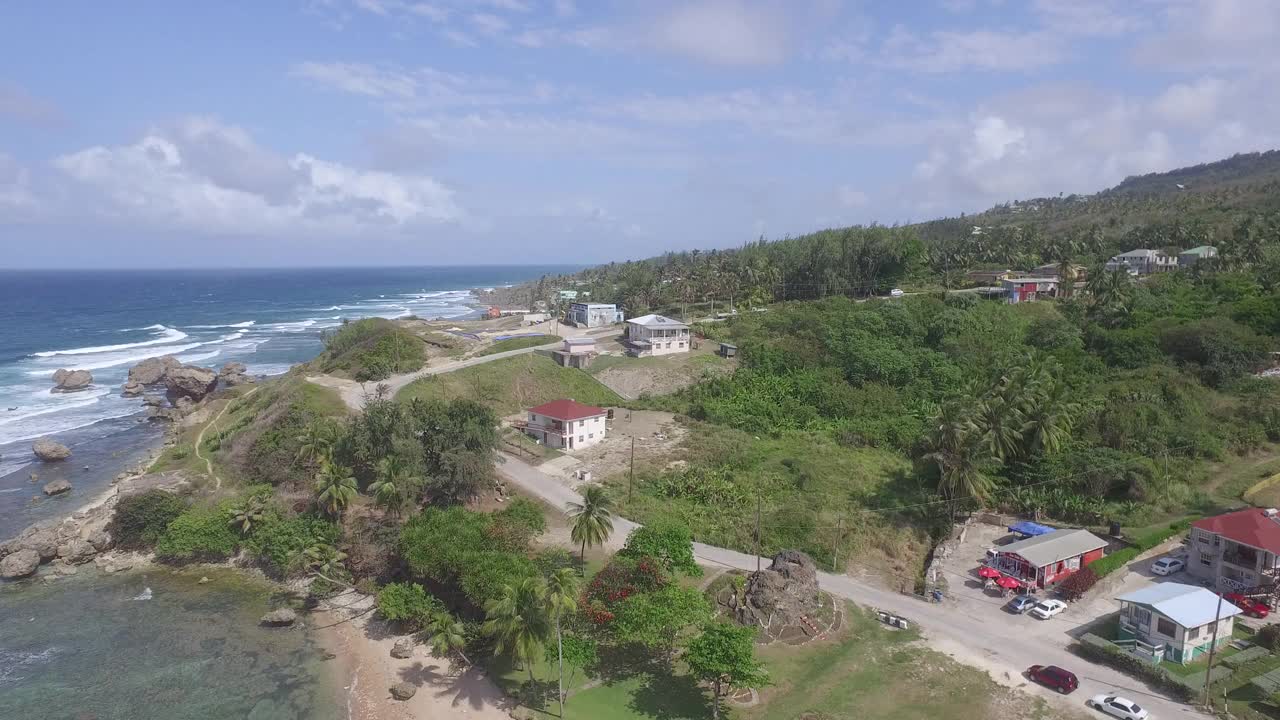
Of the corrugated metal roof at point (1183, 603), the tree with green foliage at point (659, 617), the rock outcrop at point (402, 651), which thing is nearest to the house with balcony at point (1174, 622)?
the corrugated metal roof at point (1183, 603)

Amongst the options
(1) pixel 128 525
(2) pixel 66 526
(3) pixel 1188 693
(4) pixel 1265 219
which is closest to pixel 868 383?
(3) pixel 1188 693

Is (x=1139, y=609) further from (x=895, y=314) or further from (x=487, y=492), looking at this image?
(x=895, y=314)

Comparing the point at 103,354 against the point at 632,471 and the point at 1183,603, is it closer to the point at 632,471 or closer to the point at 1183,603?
the point at 632,471

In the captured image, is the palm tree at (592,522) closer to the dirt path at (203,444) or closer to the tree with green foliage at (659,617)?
the tree with green foliage at (659,617)

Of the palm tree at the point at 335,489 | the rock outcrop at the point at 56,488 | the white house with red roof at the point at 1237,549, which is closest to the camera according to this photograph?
the white house with red roof at the point at 1237,549

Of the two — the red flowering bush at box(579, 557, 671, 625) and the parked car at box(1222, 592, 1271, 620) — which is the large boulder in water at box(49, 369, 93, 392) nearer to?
the red flowering bush at box(579, 557, 671, 625)

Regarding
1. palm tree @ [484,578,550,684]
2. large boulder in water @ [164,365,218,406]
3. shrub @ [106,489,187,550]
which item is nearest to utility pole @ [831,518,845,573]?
palm tree @ [484,578,550,684]
